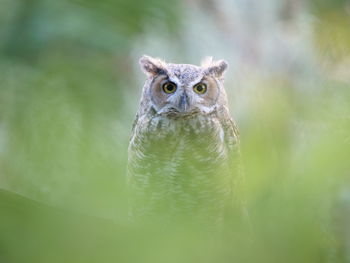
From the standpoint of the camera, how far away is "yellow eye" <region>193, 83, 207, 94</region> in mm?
2308

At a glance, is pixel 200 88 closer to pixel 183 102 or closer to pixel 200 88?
pixel 200 88

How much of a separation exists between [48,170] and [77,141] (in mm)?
39

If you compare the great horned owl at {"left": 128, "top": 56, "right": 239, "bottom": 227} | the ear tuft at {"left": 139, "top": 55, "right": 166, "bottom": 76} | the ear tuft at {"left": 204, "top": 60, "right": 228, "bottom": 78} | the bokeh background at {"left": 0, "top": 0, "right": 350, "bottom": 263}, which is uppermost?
the ear tuft at {"left": 204, "top": 60, "right": 228, "bottom": 78}

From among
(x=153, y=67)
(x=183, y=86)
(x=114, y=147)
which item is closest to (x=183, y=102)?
(x=183, y=86)

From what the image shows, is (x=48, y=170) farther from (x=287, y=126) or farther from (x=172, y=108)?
(x=172, y=108)

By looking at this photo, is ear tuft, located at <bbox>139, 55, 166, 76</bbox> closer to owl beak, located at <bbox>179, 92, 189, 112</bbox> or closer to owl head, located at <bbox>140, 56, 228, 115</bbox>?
owl head, located at <bbox>140, 56, 228, 115</bbox>

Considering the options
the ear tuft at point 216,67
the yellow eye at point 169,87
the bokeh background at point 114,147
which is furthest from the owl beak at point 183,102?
the bokeh background at point 114,147

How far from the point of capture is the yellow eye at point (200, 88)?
7.57 ft

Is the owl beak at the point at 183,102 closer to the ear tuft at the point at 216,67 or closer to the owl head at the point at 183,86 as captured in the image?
the owl head at the point at 183,86

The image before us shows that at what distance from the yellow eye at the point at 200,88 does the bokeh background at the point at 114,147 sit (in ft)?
5.74

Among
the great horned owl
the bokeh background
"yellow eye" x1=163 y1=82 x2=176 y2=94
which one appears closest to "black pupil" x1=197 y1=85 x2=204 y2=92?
the great horned owl

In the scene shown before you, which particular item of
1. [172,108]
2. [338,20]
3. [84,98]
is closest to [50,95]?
[84,98]

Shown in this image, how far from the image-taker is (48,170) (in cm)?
36

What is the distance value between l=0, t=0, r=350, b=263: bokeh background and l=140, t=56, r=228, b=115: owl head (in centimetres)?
166
